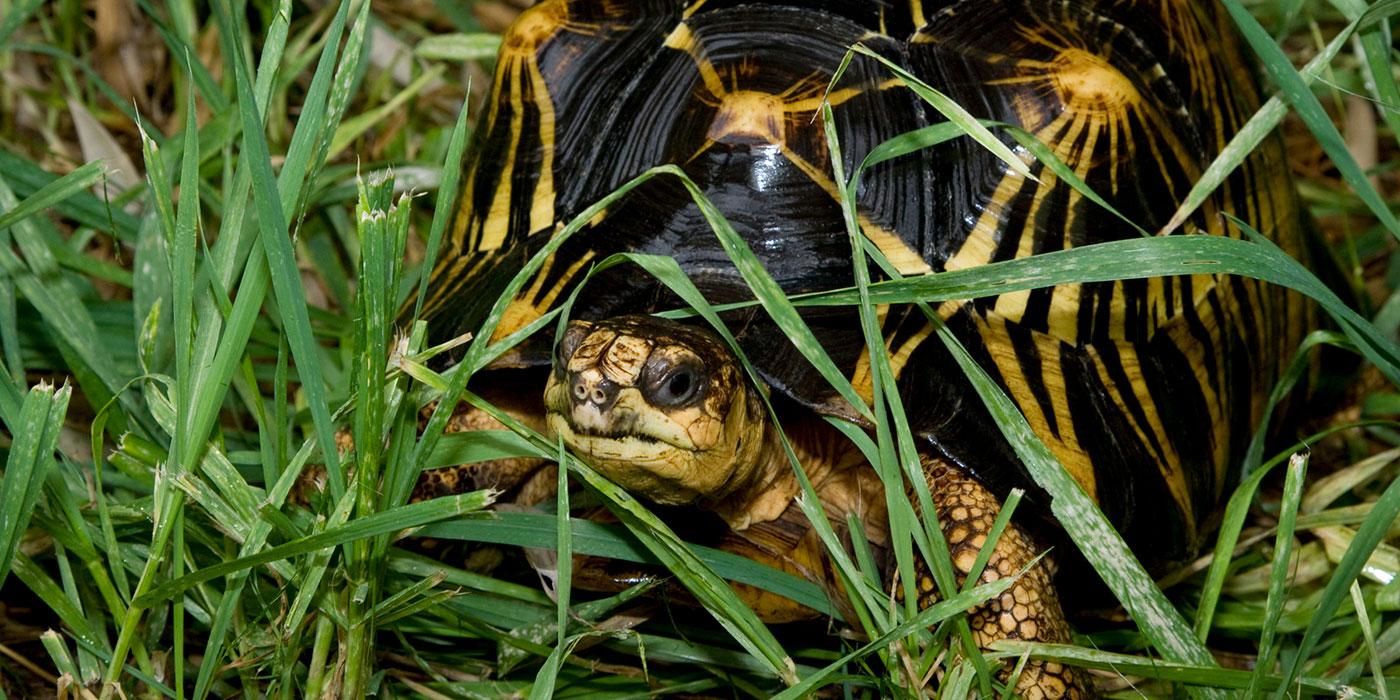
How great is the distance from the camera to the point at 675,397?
69.4 inches

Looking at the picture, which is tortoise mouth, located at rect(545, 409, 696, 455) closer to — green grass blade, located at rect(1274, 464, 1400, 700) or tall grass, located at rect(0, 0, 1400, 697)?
tall grass, located at rect(0, 0, 1400, 697)

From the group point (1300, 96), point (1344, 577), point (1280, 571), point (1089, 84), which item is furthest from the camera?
point (1089, 84)

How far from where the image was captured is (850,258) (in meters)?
2.00

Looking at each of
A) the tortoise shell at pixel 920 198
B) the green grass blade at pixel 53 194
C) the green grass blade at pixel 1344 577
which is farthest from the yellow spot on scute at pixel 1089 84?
the green grass blade at pixel 53 194

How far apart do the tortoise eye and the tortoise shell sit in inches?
6.2

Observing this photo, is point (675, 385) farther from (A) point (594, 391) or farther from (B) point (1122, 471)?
(B) point (1122, 471)

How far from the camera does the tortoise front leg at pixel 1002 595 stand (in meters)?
1.95

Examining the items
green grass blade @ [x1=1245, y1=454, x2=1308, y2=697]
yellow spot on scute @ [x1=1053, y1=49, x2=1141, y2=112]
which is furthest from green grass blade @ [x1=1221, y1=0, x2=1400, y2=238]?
green grass blade @ [x1=1245, y1=454, x2=1308, y2=697]

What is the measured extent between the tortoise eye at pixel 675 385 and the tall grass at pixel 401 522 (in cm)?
8

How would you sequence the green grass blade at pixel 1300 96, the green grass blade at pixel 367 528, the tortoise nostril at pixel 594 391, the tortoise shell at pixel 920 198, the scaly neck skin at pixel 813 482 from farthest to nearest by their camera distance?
the scaly neck skin at pixel 813 482
the tortoise shell at pixel 920 198
the green grass blade at pixel 1300 96
the tortoise nostril at pixel 594 391
the green grass blade at pixel 367 528

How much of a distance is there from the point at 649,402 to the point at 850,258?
1.46 ft

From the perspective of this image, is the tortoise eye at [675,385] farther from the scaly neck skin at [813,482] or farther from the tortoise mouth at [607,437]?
the scaly neck skin at [813,482]

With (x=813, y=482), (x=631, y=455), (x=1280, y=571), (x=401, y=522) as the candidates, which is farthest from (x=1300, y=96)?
(x=401, y=522)

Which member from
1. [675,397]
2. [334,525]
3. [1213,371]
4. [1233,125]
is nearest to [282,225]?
[334,525]
